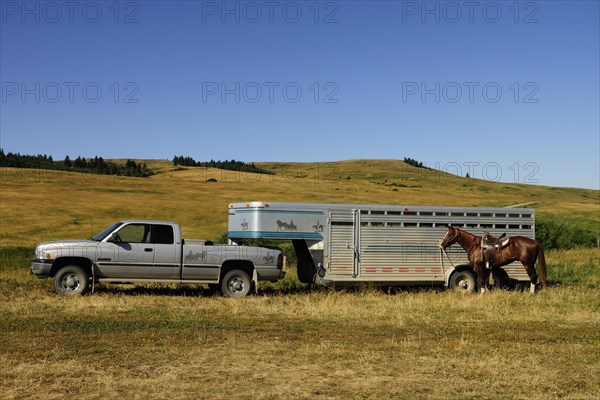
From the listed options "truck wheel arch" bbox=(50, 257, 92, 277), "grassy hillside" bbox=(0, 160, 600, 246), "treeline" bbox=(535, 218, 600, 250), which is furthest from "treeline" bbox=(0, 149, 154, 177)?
"truck wheel arch" bbox=(50, 257, 92, 277)

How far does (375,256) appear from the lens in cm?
2080

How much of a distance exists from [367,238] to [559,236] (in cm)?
2559

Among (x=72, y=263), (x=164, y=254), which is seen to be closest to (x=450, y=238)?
(x=164, y=254)

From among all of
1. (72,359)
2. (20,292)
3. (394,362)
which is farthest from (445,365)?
(20,292)

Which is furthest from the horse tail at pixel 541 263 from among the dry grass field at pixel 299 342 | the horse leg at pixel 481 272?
the horse leg at pixel 481 272

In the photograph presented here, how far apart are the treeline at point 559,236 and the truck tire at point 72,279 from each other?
1132 inches

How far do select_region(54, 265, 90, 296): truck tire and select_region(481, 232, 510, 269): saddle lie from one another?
34.7 feet

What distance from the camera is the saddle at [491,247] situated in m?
21.0

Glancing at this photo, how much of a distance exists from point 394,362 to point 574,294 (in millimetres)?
11416

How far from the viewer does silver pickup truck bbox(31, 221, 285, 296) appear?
61.5 feet

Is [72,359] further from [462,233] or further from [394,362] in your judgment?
[462,233]

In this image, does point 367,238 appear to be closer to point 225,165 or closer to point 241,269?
point 241,269

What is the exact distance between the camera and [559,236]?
4297 centimetres

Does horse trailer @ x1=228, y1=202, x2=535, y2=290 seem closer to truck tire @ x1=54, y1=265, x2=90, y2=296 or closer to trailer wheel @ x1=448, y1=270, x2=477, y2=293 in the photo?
trailer wheel @ x1=448, y1=270, x2=477, y2=293
